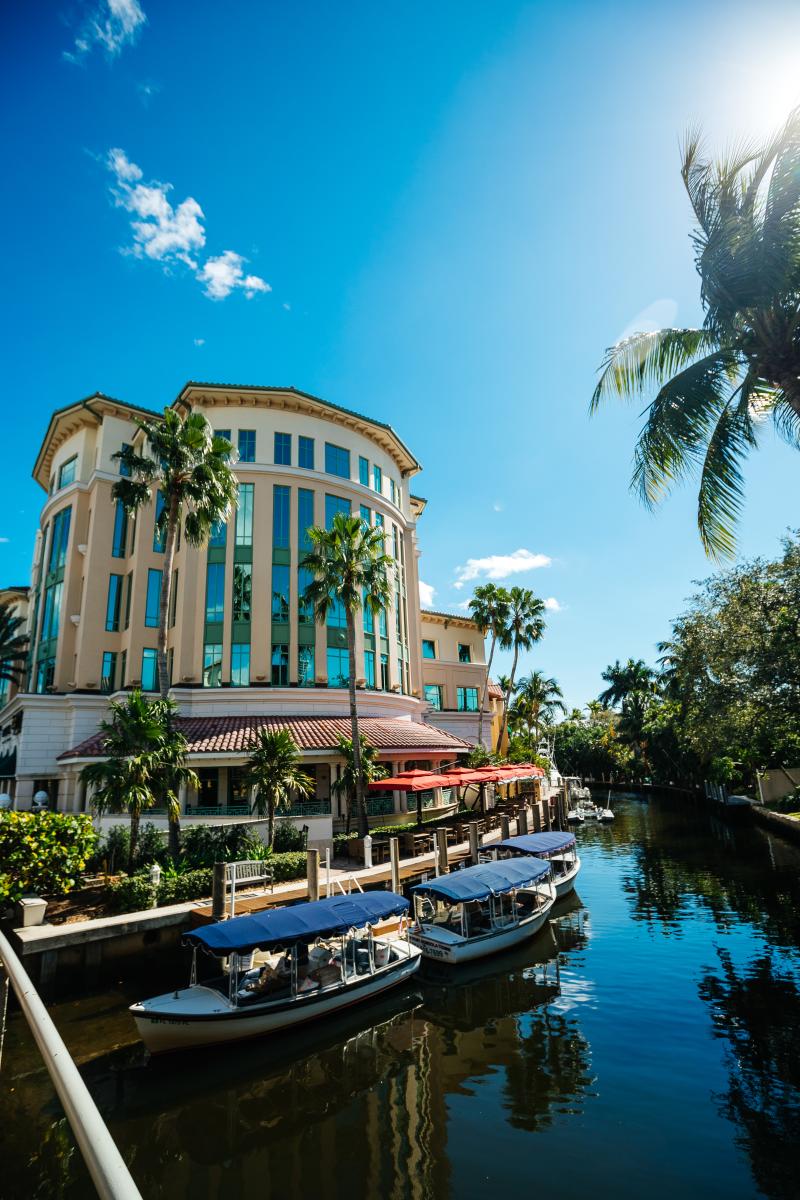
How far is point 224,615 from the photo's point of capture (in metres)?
35.8

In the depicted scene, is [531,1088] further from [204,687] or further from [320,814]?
[204,687]

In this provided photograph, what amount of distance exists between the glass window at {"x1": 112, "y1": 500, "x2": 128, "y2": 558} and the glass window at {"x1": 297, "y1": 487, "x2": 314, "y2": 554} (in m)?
11.1

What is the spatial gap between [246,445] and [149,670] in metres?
14.8

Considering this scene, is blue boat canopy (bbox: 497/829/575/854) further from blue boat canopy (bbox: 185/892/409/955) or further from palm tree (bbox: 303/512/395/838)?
blue boat canopy (bbox: 185/892/409/955)

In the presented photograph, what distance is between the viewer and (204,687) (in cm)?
3428

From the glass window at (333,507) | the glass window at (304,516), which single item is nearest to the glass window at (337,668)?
the glass window at (304,516)

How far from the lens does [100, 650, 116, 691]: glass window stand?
37.1 m

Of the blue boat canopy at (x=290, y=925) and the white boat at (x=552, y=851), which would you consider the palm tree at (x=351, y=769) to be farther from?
the blue boat canopy at (x=290, y=925)

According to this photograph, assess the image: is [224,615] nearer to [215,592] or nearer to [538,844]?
[215,592]

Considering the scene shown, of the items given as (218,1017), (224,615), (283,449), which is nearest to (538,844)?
(218,1017)

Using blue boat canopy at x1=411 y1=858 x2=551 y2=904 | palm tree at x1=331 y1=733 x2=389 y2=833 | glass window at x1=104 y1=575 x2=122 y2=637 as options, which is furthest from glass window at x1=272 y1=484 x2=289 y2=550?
blue boat canopy at x1=411 y1=858 x2=551 y2=904

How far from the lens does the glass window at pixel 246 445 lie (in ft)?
126

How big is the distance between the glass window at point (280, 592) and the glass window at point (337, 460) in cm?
769

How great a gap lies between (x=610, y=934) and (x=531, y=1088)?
36.0 feet
